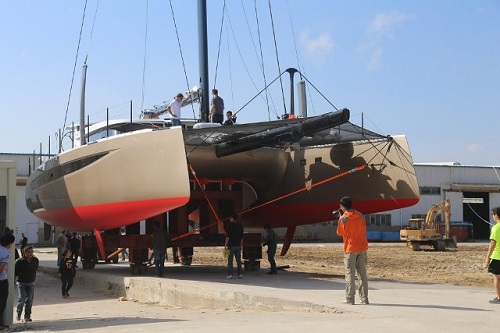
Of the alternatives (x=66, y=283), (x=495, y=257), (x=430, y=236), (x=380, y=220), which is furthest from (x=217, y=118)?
(x=380, y=220)

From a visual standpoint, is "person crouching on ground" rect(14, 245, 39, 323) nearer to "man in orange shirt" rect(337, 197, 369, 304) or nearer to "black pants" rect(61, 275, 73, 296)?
"black pants" rect(61, 275, 73, 296)

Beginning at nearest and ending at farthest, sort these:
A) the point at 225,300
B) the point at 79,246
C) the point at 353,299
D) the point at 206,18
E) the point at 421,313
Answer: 1. the point at 421,313
2. the point at 353,299
3. the point at 225,300
4. the point at 79,246
5. the point at 206,18

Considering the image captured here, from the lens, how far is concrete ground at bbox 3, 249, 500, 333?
8148mm

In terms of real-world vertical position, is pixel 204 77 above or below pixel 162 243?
above

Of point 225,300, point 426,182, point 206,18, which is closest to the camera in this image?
point 225,300

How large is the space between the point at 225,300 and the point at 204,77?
9036 mm

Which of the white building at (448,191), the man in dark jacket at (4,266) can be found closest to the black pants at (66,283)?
the man in dark jacket at (4,266)

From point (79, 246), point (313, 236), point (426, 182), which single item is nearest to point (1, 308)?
point (79, 246)

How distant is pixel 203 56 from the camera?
19.7 meters

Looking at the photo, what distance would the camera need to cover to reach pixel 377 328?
25.2 feet

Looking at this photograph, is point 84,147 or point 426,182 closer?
point 84,147

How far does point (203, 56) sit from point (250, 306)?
10.3 m

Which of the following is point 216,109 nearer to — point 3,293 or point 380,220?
point 3,293

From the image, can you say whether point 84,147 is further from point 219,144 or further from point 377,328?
point 377,328
